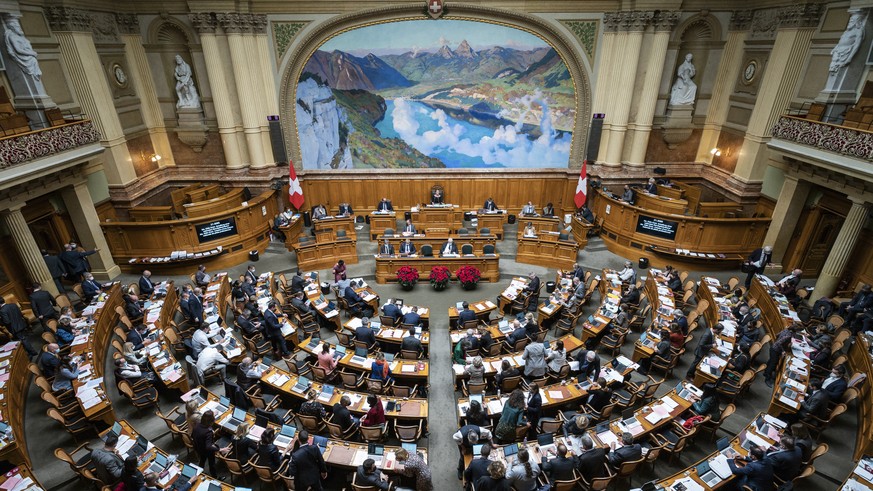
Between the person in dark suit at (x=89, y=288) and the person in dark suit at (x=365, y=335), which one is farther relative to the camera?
the person in dark suit at (x=89, y=288)

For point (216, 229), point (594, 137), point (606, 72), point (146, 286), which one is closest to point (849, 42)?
point (606, 72)

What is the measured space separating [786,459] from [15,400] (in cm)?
1504

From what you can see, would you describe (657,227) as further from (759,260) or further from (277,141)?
(277,141)

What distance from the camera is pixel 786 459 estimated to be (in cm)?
723

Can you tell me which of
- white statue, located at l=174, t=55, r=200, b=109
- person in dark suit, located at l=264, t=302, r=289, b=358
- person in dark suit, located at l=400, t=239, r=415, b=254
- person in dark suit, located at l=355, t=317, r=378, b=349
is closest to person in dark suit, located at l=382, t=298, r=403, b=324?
person in dark suit, located at l=355, t=317, r=378, b=349

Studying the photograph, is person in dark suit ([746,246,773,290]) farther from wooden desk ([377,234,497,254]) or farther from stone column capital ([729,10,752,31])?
stone column capital ([729,10,752,31])

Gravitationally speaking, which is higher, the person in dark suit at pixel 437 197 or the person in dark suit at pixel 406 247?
the person in dark suit at pixel 437 197

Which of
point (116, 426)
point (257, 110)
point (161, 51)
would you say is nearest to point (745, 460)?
point (116, 426)

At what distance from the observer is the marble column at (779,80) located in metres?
14.1

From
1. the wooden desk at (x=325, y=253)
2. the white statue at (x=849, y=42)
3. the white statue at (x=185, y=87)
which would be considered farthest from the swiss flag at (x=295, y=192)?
the white statue at (x=849, y=42)

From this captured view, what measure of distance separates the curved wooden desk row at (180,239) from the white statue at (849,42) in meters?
20.0

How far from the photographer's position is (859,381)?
9180mm

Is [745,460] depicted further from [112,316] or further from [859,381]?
[112,316]

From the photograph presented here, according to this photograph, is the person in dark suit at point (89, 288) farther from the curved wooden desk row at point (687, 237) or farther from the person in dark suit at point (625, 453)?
the curved wooden desk row at point (687, 237)
